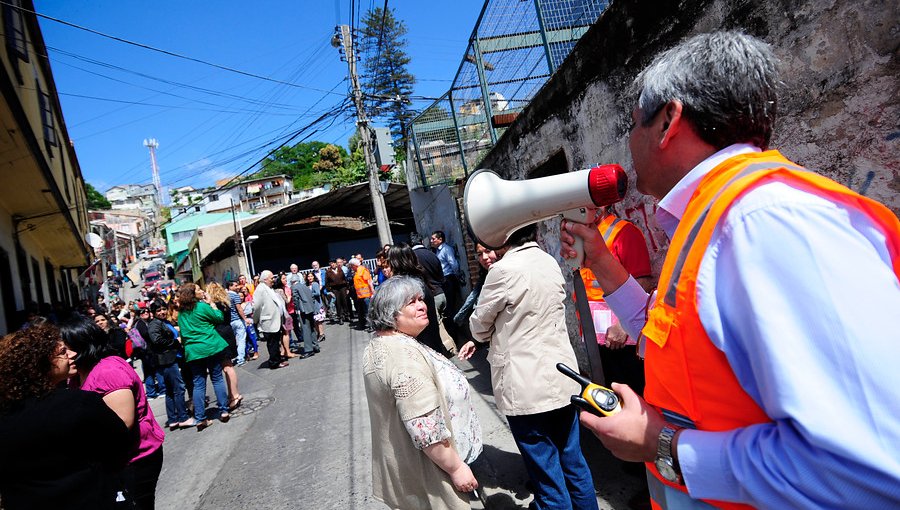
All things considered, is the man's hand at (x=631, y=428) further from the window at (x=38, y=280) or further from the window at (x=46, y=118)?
the window at (x=38, y=280)

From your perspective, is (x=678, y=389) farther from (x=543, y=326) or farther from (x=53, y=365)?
(x=53, y=365)

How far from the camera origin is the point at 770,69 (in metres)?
0.93

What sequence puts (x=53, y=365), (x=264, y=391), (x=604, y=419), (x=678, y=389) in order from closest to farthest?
(x=678, y=389)
(x=604, y=419)
(x=53, y=365)
(x=264, y=391)

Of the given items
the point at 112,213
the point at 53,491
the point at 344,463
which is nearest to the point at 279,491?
the point at 344,463

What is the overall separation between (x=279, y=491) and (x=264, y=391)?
3.62m

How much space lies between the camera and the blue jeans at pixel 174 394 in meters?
5.85

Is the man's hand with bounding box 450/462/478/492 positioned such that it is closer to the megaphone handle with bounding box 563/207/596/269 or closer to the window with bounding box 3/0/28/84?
the megaphone handle with bounding box 563/207/596/269

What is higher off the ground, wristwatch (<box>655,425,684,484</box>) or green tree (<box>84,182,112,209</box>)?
green tree (<box>84,182,112,209</box>)

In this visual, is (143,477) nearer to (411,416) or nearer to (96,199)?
(411,416)

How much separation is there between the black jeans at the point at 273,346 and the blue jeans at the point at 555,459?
272 inches

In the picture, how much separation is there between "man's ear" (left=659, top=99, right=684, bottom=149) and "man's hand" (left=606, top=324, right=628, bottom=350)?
6.22 ft

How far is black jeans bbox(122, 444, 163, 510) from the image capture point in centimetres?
275

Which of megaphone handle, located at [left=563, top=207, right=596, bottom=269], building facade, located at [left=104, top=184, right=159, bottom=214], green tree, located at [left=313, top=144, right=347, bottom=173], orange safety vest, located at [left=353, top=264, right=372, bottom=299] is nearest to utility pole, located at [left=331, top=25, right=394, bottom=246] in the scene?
orange safety vest, located at [left=353, top=264, right=372, bottom=299]

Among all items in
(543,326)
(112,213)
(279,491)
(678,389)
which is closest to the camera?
(678,389)
